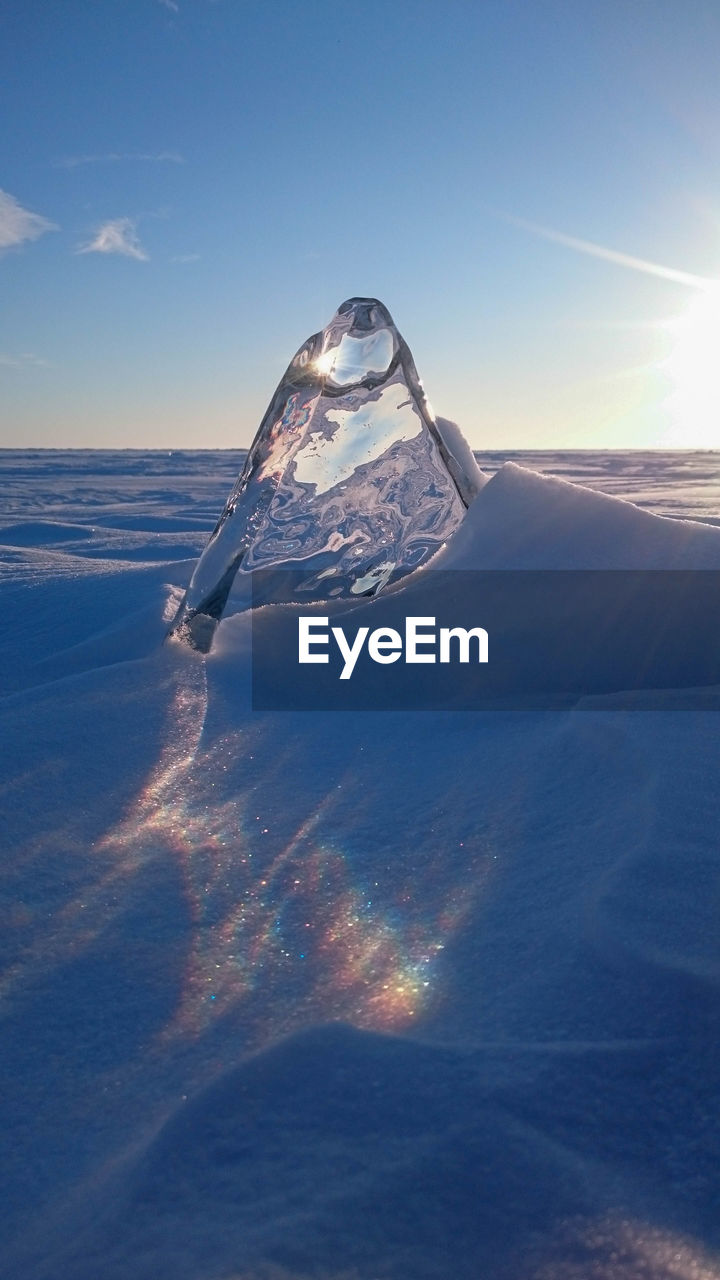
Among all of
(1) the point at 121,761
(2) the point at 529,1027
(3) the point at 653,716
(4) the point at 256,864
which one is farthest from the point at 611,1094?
(1) the point at 121,761

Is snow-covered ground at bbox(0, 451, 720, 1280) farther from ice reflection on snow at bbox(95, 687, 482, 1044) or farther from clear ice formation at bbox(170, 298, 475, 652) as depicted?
clear ice formation at bbox(170, 298, 475, 652)

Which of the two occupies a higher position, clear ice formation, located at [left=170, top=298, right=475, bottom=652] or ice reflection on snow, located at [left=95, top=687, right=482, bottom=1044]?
clear ice formation, located at [left=170, top=298, right=475, bottom=652]

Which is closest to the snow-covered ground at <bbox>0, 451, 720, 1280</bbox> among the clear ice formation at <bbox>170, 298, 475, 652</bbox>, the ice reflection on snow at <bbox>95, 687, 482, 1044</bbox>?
the ice reflection on snow at <bbox>95, 687, 482, 1044</bbox>

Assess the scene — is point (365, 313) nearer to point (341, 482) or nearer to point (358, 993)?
point (341, 482)

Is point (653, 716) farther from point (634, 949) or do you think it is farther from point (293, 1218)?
point (293, 1218)

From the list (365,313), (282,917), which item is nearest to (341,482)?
(365,313)

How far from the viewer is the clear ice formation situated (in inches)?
75.8

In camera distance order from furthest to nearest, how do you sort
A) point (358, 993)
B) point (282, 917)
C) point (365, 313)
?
point (365, 313)
point (282, 917)
point (358, 993)

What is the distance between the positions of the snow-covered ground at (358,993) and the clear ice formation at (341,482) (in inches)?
21.3

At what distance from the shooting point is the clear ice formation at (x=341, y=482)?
1926 mm

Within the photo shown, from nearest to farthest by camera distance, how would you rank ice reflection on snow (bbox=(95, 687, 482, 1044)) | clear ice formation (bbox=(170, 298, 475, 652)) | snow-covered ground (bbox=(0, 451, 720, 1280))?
snow-covered ground (bbox=(0, 451, 720, 1280))
ice reflection on snow (bbox=(95, 687, 482, 1044))
clear ice formation (bbox=(170, 298, 475, 652))

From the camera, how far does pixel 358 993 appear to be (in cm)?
79

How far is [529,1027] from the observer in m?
0.71

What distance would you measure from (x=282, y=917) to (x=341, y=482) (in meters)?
1.29
